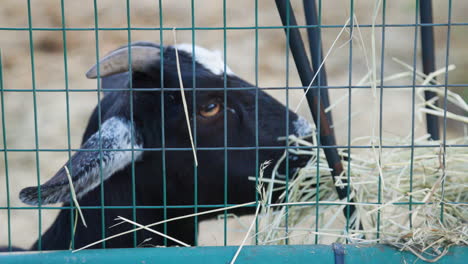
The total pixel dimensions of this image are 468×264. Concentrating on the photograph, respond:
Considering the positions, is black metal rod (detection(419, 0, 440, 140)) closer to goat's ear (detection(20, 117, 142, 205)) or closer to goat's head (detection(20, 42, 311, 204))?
goat's head (detection(20, 42, 311, 204))

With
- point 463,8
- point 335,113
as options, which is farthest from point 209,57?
point 463,8

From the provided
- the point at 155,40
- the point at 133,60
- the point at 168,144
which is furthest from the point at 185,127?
the point at 155,40

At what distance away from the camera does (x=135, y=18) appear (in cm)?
769

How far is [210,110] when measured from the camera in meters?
2.75

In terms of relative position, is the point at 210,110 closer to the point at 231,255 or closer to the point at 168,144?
the point at 168,144

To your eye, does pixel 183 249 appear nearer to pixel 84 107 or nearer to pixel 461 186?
pixel 461 186

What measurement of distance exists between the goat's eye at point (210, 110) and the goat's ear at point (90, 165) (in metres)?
0.31

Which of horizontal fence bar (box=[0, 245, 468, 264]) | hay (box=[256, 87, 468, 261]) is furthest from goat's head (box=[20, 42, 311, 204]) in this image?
horizontal fence bar (box=[0, 245, 468, 264])

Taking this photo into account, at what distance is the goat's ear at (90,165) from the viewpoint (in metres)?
2.15

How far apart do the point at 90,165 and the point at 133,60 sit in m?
0.53

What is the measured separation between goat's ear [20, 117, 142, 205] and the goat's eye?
1.01ft

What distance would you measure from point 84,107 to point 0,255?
4.88 m

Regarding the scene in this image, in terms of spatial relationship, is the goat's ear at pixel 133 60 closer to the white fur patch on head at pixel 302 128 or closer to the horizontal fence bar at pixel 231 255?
the white fur patch on head at pixel 302 128

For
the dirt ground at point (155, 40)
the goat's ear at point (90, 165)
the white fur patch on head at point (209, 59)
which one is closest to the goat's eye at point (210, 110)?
the white fur patch on head at point (209, 59)
